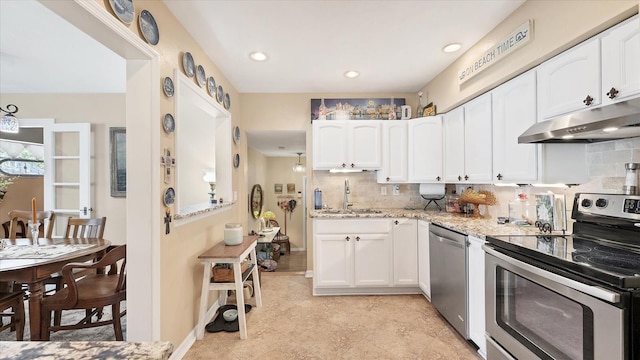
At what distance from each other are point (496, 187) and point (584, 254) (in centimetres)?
145

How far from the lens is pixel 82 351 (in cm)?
57

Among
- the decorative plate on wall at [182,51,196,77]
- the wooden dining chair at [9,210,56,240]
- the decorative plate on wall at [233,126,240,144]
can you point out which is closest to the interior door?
the wooden dining chair at [9,210,56,240]

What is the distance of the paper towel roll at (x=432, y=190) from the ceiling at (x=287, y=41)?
4.27ft

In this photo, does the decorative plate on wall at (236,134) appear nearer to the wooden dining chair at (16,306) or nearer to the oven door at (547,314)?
the wooden dining chair at (16,306)

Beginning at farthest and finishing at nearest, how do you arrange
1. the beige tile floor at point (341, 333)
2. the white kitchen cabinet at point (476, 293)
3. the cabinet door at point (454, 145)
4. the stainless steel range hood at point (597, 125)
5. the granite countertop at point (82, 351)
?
the cabinet door at point (454, 145) → the beige tile floor at point (341, 333) → the white kitchen cabinet at point (476, 293) → the stainless steel range hood at point (597, 125) → the granite countertop at point (82, 351)

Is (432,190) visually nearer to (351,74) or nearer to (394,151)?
(394,151)

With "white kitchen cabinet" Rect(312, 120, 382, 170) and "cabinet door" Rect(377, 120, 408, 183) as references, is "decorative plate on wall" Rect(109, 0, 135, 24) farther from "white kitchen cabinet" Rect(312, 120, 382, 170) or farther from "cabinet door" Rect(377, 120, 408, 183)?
"cabinet door" Rect(377, 120, 408, 183)

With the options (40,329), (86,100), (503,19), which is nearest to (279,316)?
(40,329)

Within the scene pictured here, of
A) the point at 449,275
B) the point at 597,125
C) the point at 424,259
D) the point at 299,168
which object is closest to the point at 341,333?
the point at 449,275

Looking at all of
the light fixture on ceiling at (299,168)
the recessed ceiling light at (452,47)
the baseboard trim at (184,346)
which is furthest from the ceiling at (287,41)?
the light fixture on ceiling at (299,168)

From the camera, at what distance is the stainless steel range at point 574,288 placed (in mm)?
999

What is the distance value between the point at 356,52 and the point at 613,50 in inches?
68.1

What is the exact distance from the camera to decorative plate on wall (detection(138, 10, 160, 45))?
157 cm

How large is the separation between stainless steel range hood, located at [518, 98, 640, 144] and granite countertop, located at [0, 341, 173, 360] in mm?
1869
